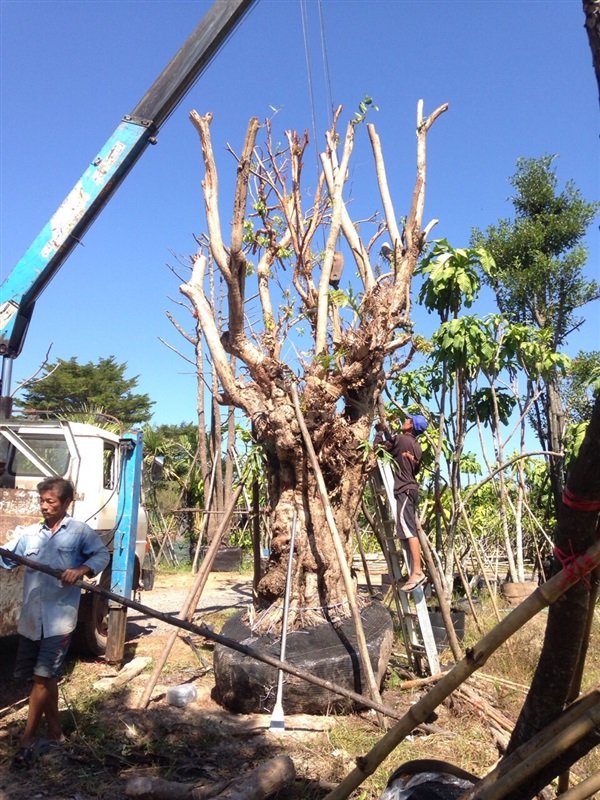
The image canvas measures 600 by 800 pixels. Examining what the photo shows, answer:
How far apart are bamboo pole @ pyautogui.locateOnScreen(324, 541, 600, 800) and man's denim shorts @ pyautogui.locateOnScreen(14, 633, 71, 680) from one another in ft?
7.88

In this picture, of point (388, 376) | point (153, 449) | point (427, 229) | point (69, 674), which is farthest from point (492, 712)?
point (153, 449)

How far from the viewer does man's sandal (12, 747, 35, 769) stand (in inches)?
158

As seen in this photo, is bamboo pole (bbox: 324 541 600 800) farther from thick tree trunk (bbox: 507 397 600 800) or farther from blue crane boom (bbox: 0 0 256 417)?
blue crane boom (bbox: 0 0 256 417)

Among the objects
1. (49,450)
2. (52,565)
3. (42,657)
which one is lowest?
(42,657)

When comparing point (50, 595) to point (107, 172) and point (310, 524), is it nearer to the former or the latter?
point (310, 524)

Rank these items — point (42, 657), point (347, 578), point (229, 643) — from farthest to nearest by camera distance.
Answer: point (347, 578), point (42, 657), point (229, 643)

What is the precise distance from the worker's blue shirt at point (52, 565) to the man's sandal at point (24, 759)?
651mm

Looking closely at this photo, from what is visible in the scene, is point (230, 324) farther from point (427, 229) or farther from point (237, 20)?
point (237, 20)

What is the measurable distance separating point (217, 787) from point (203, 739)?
107 cm

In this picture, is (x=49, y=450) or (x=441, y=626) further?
(x=49, y=450)

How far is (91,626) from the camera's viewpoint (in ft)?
21.7

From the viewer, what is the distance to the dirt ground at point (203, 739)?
12.9 ft

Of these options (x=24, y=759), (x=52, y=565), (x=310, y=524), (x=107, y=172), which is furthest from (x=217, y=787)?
(x=107, y=172)

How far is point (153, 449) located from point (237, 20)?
1300 cm
